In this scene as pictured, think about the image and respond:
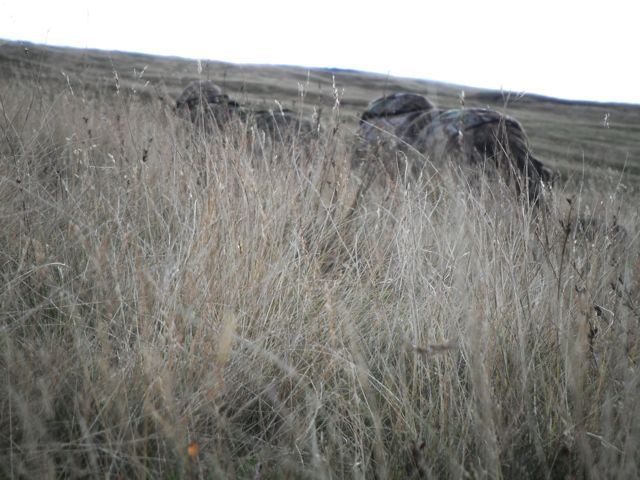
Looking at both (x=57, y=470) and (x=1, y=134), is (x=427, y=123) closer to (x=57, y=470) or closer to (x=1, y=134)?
(x=1, y=134)

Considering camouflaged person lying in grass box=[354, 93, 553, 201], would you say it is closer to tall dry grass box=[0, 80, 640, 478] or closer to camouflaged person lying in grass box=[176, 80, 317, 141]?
camouflaged person lying in grass box=[176, 80, 317, 141]

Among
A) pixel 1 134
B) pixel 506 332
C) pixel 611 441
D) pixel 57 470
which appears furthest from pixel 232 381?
pixel 1 134

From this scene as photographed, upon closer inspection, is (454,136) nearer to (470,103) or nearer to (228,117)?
(228,117)

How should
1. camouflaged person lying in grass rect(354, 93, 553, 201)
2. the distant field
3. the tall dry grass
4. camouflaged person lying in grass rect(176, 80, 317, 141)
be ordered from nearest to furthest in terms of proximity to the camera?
the tall dry grass < camouflaged person lying in grass rect(176, 80, 317, 141) < camouflaged person lying in grass rect(354, 93, 553, 201) < the distant field

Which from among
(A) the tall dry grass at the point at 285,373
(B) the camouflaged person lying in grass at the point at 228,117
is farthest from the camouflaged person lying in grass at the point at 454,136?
(A) the tall dry grass at the point at 285,373

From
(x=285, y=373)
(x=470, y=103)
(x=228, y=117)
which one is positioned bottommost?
(x=285, y=373)

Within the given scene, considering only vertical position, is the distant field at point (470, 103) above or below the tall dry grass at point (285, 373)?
above

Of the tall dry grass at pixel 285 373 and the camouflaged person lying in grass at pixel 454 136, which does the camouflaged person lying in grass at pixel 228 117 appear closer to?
the camouflaged person lying in grass at pixel 454 136

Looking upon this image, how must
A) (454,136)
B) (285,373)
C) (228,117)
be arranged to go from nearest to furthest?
(285,373)
(228,117)
(454,136)

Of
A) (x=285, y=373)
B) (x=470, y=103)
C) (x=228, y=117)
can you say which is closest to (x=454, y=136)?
(x=228, y=117)

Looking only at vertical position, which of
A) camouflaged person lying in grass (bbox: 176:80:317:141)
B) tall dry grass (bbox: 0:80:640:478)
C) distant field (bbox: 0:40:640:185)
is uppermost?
distant field (bbox: 0:40:640:185)

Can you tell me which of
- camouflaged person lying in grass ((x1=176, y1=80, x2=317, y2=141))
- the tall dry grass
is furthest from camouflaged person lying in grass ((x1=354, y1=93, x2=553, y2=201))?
the tall dry grass

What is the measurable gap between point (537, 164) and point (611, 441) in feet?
15.4

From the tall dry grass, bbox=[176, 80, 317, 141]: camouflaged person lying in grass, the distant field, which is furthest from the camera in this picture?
the distant field
